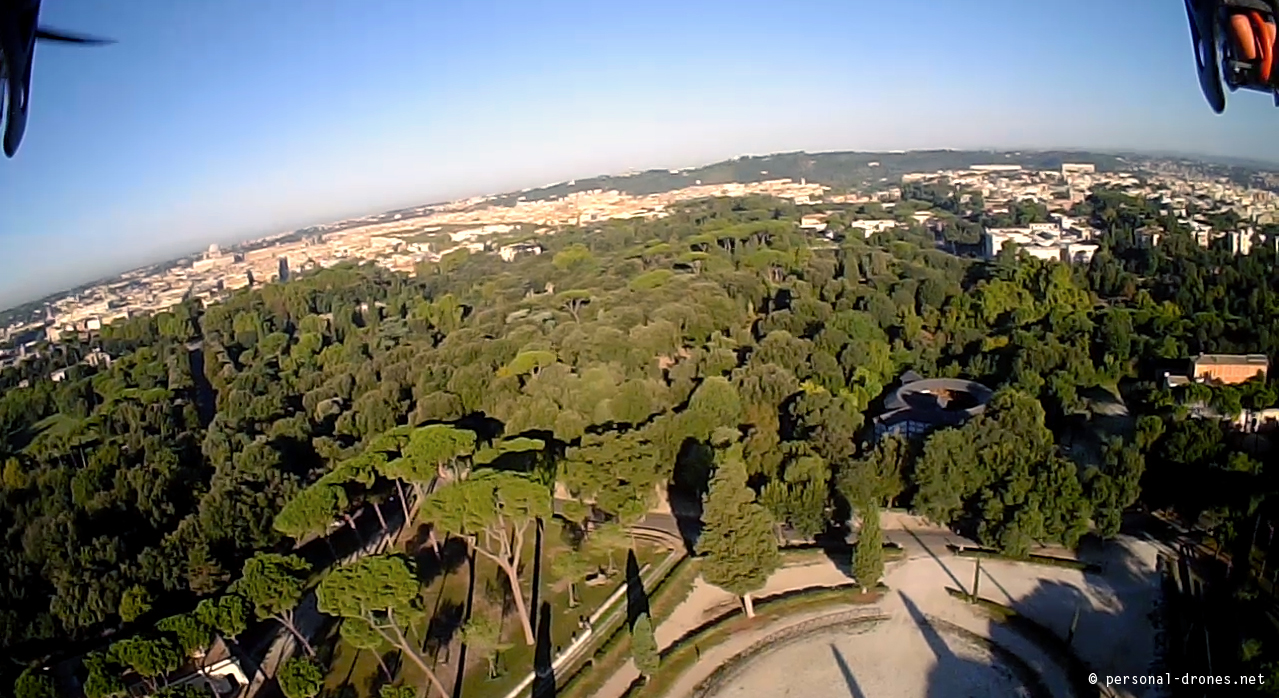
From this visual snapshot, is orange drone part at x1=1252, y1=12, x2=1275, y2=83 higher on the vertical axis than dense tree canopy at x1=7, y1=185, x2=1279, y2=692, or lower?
higher

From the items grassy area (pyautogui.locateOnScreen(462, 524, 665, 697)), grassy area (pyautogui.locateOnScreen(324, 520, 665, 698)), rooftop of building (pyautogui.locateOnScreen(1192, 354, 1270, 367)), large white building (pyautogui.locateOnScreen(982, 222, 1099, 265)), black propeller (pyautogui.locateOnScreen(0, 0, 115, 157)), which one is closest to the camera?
black propeller (pyautogui.locateOnScreen(0, 0, 115, 157))

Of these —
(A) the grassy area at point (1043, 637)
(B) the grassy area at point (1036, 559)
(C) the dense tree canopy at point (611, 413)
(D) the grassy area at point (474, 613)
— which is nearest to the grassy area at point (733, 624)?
(C) the dense tree canopy at point (611, 413)

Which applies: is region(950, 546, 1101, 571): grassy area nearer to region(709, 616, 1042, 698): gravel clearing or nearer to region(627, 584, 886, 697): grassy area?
region(627, 584, 886, 697): grassy area

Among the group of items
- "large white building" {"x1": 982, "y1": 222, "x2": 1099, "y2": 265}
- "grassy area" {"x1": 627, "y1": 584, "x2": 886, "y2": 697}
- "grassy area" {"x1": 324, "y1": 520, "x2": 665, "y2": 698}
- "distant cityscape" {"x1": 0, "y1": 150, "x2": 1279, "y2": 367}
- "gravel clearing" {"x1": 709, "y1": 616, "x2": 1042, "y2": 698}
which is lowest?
"gravel clearing" {"x1": 709, "y1": 616, "x2": 1042, "y2": 698}

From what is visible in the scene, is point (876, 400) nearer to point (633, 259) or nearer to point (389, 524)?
point (389, 524)

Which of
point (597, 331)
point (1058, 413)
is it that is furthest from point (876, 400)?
point (597, 331)

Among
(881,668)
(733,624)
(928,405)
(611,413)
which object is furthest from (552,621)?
(928,405)

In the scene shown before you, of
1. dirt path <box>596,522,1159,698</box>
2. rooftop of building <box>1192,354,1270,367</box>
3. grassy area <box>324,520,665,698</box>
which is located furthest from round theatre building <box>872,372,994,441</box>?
grassy area <box>324,520,665,698</box>

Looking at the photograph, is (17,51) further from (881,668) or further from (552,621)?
(552,621)
